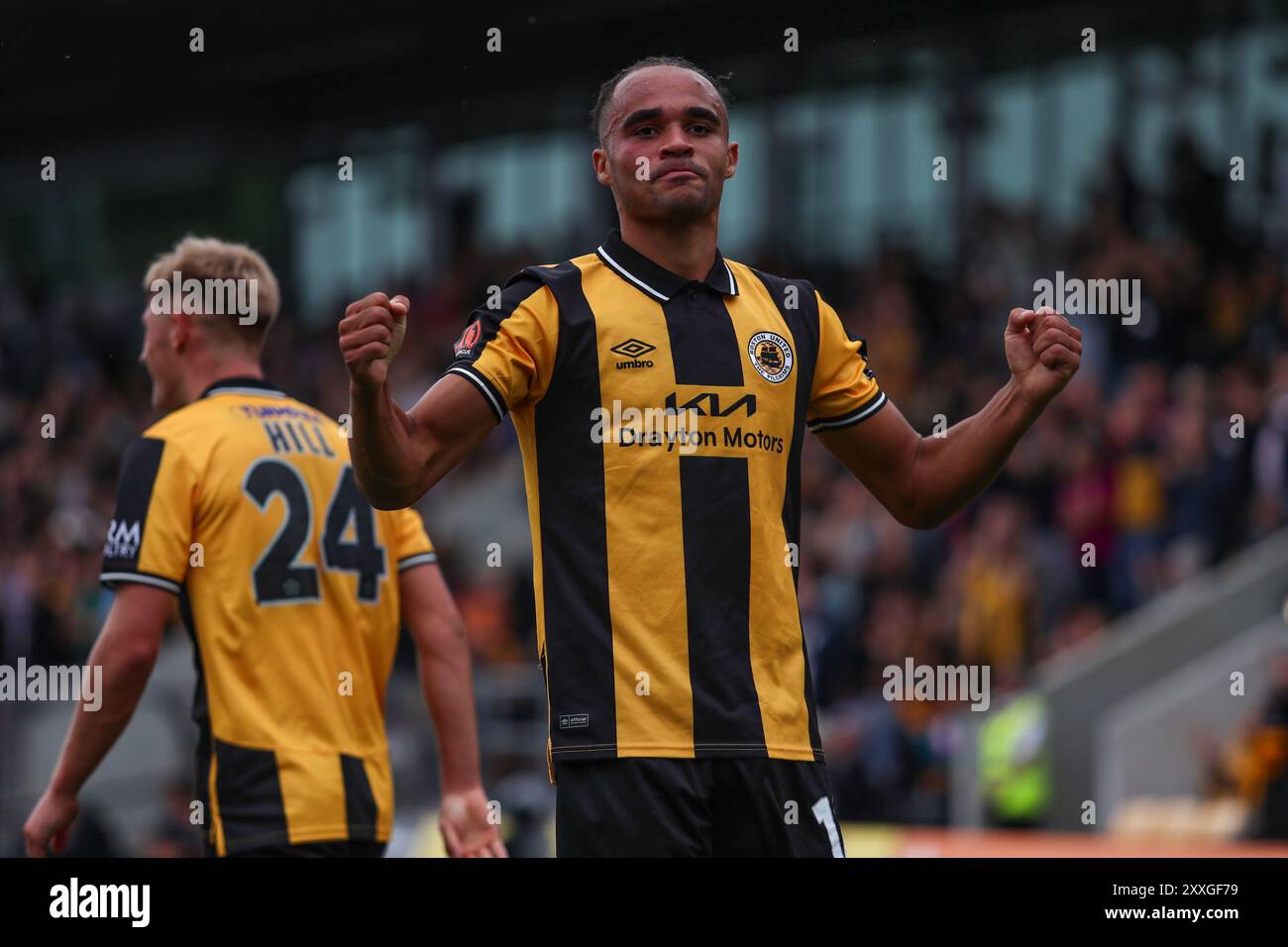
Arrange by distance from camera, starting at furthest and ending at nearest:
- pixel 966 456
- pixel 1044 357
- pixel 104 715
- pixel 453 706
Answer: pixel 453 706, pixel 104 715, pixel 966 456, pixel 1044 357

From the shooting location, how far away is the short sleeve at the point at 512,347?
151 inches

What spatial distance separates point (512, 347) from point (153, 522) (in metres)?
1.59

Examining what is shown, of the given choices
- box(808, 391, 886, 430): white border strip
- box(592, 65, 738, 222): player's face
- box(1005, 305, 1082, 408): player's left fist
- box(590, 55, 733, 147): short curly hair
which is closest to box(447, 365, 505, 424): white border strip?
box(592, 65, 738, 222): player's face

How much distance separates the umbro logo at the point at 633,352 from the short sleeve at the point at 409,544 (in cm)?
163

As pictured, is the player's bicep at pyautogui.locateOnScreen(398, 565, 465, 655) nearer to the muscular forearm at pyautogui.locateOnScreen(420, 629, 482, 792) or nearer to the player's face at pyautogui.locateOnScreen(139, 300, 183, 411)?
the muscular forearm at pyautogui.locateOnScreen(420, 629, 482, 792)

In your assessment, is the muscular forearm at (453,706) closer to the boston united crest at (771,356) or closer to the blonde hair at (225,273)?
the blonde hair at (225,273)

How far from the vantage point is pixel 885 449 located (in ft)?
14.1

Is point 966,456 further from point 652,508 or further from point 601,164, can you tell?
point 601,164

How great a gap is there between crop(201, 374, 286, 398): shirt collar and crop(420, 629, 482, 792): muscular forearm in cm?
83

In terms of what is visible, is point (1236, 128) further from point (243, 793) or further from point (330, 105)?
point (243, 793)

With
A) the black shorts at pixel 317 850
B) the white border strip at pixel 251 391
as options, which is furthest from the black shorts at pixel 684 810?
the white border strip at pixel 251 391

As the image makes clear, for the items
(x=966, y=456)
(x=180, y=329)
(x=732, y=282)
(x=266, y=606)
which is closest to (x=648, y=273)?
(x=732, y=282)

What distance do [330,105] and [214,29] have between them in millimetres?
2391
